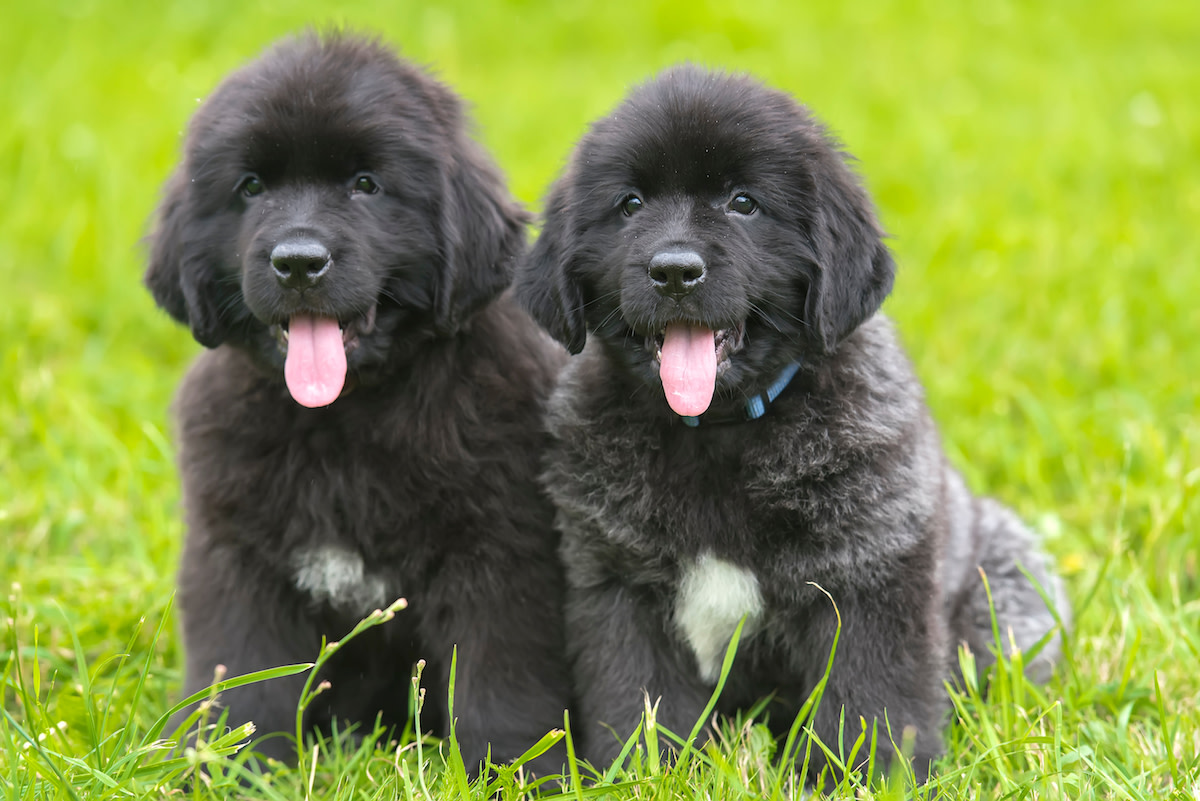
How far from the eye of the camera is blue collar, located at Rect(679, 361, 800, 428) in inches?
135

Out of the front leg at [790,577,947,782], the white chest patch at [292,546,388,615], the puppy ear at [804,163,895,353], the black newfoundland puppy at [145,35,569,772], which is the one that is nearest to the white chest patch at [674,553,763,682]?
the front leg at [790,577,947,782]

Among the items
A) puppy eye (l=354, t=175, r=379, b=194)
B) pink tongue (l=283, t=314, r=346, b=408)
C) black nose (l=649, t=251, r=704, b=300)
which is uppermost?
puppy eye (l=354, t=175, r=379, b=194)

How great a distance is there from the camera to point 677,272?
10.5 feet

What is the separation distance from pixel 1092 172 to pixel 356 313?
540cm

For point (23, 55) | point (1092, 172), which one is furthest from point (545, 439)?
point (23, 55)

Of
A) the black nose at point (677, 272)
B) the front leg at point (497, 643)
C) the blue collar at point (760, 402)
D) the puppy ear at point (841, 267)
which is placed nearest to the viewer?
the black nose at point (677, 272)

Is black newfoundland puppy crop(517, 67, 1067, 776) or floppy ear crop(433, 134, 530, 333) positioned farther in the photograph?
floppy ear crop(433, 134, 530, 333)

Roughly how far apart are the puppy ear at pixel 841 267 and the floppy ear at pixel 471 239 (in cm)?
89

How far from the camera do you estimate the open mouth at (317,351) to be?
3.44m

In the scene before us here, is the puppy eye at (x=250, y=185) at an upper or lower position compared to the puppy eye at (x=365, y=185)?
upper

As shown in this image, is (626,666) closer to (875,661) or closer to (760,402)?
(875,661)

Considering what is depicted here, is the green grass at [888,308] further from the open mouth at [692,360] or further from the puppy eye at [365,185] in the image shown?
the open mouth at [692,360]

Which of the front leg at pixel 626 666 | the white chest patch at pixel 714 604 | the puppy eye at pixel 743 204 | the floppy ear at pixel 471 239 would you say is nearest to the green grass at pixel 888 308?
the front leg at pixel 626 666

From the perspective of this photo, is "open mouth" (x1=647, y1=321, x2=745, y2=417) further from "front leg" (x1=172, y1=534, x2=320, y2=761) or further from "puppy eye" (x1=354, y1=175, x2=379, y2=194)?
"front leg" (x1=172, y1=534, x2=320, y2=761)
